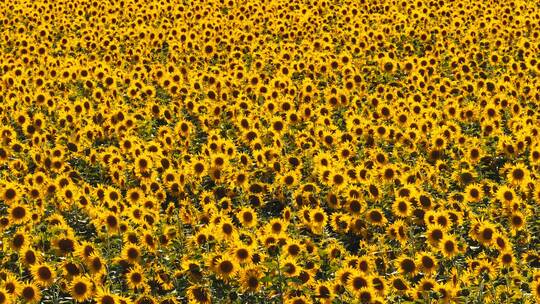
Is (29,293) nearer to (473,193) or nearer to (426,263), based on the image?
(426,263)

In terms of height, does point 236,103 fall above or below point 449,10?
below

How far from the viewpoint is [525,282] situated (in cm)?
680

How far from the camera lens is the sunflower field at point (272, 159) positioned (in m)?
6.91

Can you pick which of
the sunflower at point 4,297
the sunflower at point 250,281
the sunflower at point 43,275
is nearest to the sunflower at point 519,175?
the sunflower at point 250,281

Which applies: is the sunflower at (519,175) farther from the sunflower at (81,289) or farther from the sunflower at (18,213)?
the sunflower at (18,213)

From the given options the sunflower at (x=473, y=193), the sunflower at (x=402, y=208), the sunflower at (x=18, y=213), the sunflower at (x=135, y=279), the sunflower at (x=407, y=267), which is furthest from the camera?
the sunflower at (x=473, y=193)

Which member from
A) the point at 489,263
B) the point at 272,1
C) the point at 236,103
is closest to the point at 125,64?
the point at 236,103

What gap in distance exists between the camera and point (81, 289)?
643 cm

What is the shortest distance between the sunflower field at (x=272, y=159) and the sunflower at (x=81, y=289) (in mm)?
17

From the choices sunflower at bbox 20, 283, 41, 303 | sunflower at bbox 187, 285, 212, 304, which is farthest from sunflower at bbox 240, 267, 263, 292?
sunflower at bbox 20, 283, 41, 303

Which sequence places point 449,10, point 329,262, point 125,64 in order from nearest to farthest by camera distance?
1. point 329,262
2. point 125,64
3. point 449,10

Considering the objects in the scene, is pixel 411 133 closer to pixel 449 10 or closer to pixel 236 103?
pixel 236 103

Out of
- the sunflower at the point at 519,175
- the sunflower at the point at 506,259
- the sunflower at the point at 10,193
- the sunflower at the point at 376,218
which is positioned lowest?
the sunflower at the point at 10,193

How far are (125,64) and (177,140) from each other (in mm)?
4535
